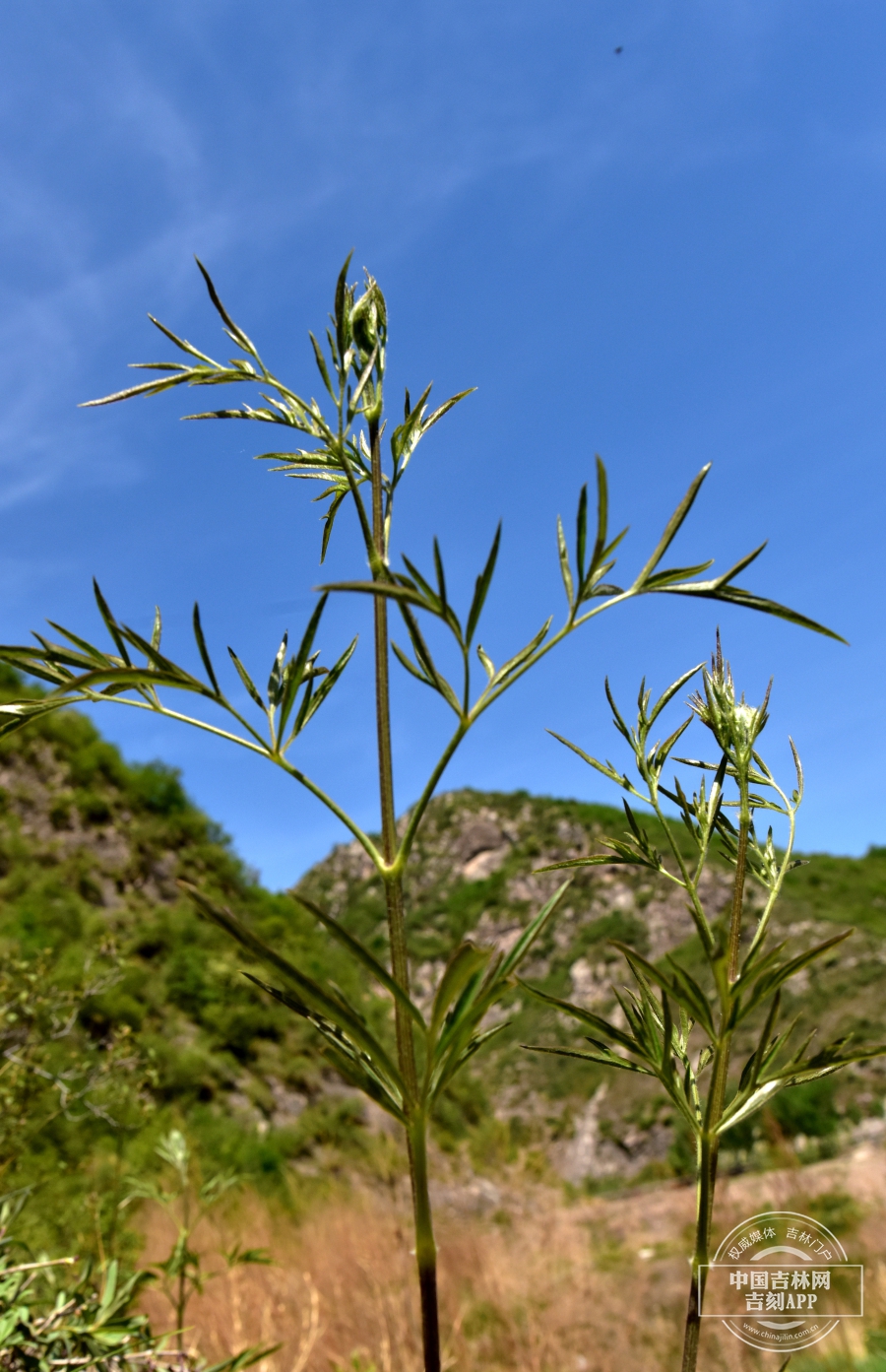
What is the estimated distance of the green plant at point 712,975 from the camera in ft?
1.53

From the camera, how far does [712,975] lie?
590 mm

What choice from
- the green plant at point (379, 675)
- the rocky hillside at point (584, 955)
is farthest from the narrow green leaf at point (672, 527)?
the rocky hillside at point (584, 955)

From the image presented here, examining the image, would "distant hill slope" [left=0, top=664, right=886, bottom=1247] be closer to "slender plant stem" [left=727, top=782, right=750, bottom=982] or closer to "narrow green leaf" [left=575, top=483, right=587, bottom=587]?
"slender plant stem" [left=727, top=782, right=750, bottom=982]

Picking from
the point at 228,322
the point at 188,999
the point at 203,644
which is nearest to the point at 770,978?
the point at 203,644

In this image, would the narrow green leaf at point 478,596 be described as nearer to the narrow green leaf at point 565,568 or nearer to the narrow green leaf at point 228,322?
the narrow green leaf at point 565,568

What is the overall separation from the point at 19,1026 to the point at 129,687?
3.06 metres

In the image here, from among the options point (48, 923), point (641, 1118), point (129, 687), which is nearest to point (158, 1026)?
point (48, 923)

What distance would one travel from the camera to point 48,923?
23.7 ft

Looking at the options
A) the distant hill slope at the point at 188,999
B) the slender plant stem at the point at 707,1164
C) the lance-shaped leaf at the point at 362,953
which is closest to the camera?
the lance-shaped leaf at the point at 362,953

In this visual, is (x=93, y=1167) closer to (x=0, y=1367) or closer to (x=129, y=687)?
(x=0, y=1367)

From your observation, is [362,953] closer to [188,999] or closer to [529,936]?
[529,936]

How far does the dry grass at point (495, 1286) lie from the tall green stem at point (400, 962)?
8.10 ft

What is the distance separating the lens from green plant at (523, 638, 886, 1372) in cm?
47

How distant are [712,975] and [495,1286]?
4749 mm
